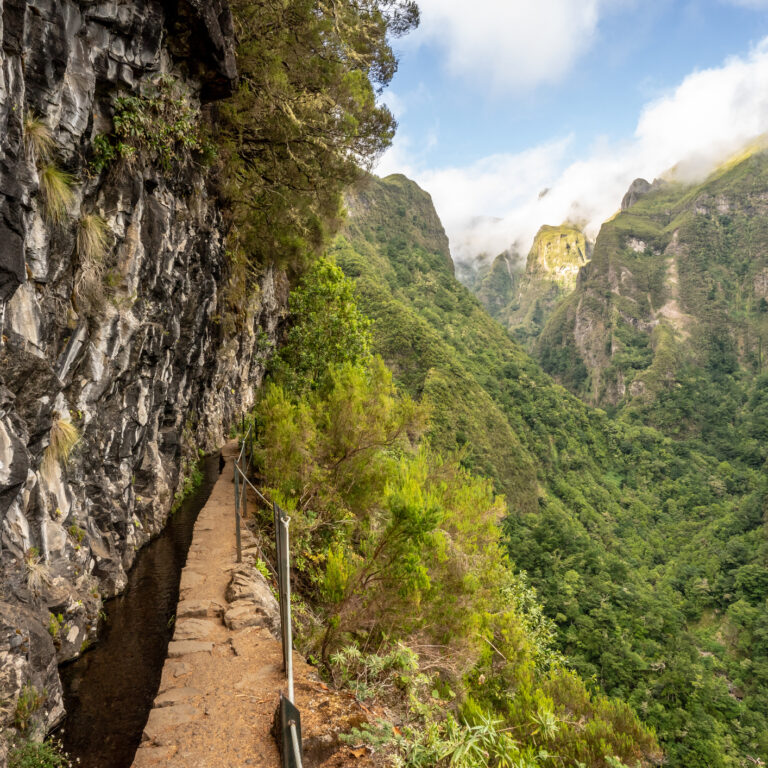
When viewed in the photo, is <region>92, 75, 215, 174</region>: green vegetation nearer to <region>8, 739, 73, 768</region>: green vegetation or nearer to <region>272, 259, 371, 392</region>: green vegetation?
<region>8, 739, 73, 768</region>: green vegetation

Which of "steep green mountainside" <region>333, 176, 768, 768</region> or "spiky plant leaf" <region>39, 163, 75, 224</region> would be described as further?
"steep green mountainside" <region>333, 176, 768, 768</region>

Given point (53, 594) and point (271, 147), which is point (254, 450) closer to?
point (53, 594)

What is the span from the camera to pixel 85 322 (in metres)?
5.44

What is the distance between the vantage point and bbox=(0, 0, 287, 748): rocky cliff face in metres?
3.65

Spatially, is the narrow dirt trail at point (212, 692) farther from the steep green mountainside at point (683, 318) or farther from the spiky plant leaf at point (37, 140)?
the steep green mountainside at point (683, 318)

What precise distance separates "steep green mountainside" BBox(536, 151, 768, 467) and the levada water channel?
4082 inches

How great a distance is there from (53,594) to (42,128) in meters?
4.55

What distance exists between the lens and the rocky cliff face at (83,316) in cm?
365

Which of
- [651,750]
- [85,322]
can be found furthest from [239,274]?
[651,750]

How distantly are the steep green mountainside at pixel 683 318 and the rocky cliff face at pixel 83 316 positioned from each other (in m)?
104

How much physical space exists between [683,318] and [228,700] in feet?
457

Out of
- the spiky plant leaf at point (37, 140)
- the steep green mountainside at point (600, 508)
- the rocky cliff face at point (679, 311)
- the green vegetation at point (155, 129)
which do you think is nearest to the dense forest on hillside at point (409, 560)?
the steep green mountainside at point (600, 508)

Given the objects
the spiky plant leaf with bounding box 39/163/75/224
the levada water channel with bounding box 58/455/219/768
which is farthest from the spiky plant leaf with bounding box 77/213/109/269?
the levada water channel with bounding box 58/455/219/768

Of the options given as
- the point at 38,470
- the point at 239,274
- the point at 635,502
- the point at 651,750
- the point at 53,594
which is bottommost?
the point at 635,502
